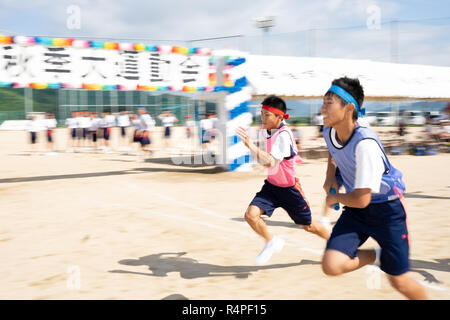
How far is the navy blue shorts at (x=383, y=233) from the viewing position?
2.62m

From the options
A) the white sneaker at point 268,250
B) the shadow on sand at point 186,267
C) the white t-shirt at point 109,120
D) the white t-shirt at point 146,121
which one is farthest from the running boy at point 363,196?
the white t-shirt at point 109,120

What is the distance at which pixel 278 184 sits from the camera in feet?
13.6

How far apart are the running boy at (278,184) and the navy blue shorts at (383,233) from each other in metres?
1.26

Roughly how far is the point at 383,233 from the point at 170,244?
10.3 ft

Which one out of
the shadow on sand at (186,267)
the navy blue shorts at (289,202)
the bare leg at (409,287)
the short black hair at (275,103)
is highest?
the short black hair at (275,103)

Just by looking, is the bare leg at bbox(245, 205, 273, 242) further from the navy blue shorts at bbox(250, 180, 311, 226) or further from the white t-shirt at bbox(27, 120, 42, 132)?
the white t-shirt at bbox(27, 120, 42, 132)

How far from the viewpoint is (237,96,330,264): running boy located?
13.3 feet

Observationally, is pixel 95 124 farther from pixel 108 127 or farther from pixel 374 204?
pixel 374 204

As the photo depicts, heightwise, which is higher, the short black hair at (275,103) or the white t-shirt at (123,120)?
the white t-shirt at (123,120)

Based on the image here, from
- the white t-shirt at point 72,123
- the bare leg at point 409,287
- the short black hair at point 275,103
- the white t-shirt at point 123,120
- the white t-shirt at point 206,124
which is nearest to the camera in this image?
the bare leg at point 409,287

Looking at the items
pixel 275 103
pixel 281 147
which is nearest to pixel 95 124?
pixel 275 103

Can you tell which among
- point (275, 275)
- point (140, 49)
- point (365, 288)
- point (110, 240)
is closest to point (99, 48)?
point (140, 49)

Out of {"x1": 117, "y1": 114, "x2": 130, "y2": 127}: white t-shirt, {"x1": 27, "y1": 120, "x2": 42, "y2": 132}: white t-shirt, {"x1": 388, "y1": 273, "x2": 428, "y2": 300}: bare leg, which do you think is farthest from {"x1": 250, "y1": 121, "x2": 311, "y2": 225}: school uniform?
{"x1": 27, "y1": 120, "x2": 42, "y2": 132}: white t-shirt

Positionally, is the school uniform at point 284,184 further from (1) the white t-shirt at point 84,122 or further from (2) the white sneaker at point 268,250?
(1) the white t-shirt at point 84,122
